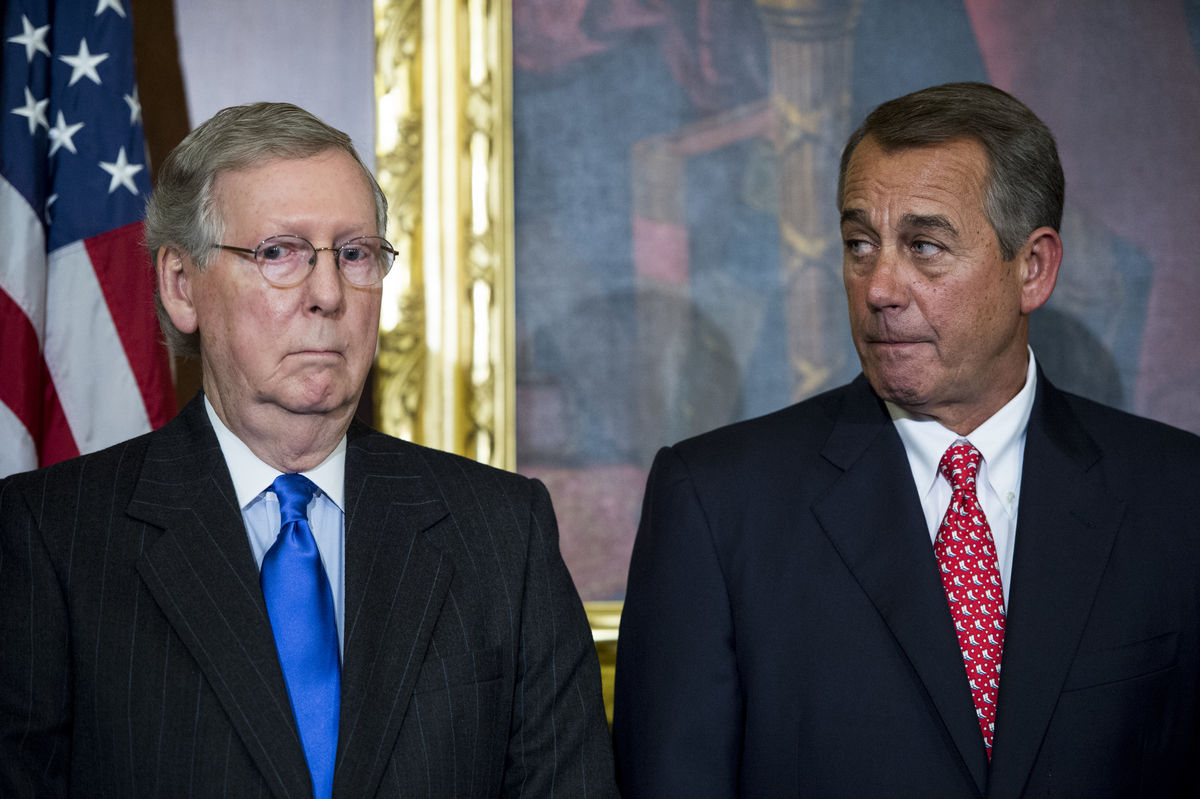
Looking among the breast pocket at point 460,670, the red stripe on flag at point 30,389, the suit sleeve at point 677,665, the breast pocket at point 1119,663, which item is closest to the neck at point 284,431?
the breast pocket at point 460,670

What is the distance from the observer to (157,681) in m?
1.64

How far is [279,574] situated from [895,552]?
1.10 metres

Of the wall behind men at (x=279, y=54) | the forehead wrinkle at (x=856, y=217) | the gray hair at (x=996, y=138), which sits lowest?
the forehead wrinkle at (x=856, y=217)

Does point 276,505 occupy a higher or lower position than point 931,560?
higher

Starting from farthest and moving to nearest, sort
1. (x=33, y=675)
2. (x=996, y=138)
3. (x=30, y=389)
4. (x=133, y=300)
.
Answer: (x=133, y=300)
(x=30, y=389)
(x=996, y=138)
(x=33, y=675)

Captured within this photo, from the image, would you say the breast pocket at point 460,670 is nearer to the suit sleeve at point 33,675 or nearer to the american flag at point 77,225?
the suit sleeve at point 33,675

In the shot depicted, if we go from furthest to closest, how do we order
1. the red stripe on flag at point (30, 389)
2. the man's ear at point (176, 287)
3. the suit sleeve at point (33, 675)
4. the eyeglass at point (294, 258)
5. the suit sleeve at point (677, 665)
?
the red stripe on flag at point (30, 389) < the suit sleeve at point (677, 665) < the man's ear at point (176, 287) < the eyeglass at point (294, 258) < the suit sleeve at point (33, 675)

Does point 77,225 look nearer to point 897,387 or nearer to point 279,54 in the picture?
point 279,54

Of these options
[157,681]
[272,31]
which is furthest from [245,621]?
[272,31]

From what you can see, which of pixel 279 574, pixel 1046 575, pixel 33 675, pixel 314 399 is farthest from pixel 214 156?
pixel 1046 575

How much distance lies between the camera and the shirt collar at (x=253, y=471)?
1.84 m

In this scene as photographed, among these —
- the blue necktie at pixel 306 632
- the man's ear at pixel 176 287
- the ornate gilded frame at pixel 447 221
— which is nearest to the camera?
the blue necktie at pixel 306 632

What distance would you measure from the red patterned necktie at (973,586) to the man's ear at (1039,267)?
0.37 m

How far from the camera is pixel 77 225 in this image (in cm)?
272
